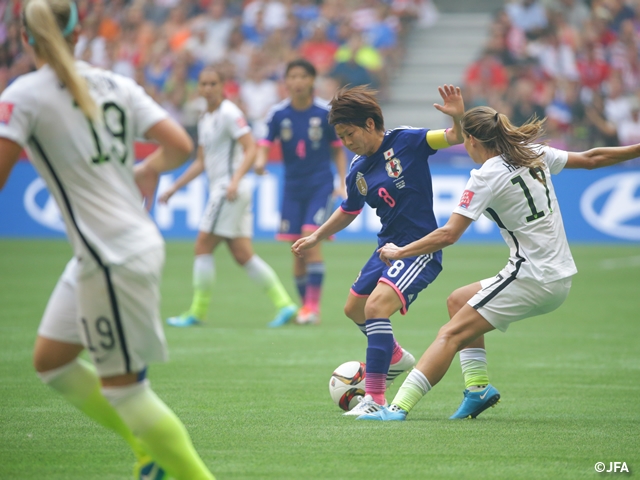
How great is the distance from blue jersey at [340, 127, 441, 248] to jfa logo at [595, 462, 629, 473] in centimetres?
210

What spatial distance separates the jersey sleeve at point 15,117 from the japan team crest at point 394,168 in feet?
10.1

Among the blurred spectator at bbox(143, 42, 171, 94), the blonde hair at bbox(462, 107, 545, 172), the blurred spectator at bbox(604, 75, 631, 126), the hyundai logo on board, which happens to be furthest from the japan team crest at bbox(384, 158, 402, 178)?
the blurred spectator at bbox(143, 42, 171, 94)

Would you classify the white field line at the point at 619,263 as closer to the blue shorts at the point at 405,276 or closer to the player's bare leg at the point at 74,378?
the blue shorts at the point at 405,276

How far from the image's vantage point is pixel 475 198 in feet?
18.1

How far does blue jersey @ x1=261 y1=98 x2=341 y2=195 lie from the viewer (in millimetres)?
10914

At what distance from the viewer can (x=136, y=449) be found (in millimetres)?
4223

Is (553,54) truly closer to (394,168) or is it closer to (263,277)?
(263,277)

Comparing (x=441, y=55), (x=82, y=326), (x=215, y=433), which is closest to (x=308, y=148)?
(x=215, y=433)

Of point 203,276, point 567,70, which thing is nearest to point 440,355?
point 203,276

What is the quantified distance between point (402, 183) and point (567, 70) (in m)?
17.6

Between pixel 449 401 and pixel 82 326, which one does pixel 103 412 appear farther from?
pixel 449 401

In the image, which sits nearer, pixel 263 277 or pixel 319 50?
pixel 263 277

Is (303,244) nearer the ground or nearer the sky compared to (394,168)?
nearer the ground

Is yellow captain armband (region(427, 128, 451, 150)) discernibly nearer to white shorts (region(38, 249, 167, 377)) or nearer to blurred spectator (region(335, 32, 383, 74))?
white shorts (region(38, 249, 167, 377))
